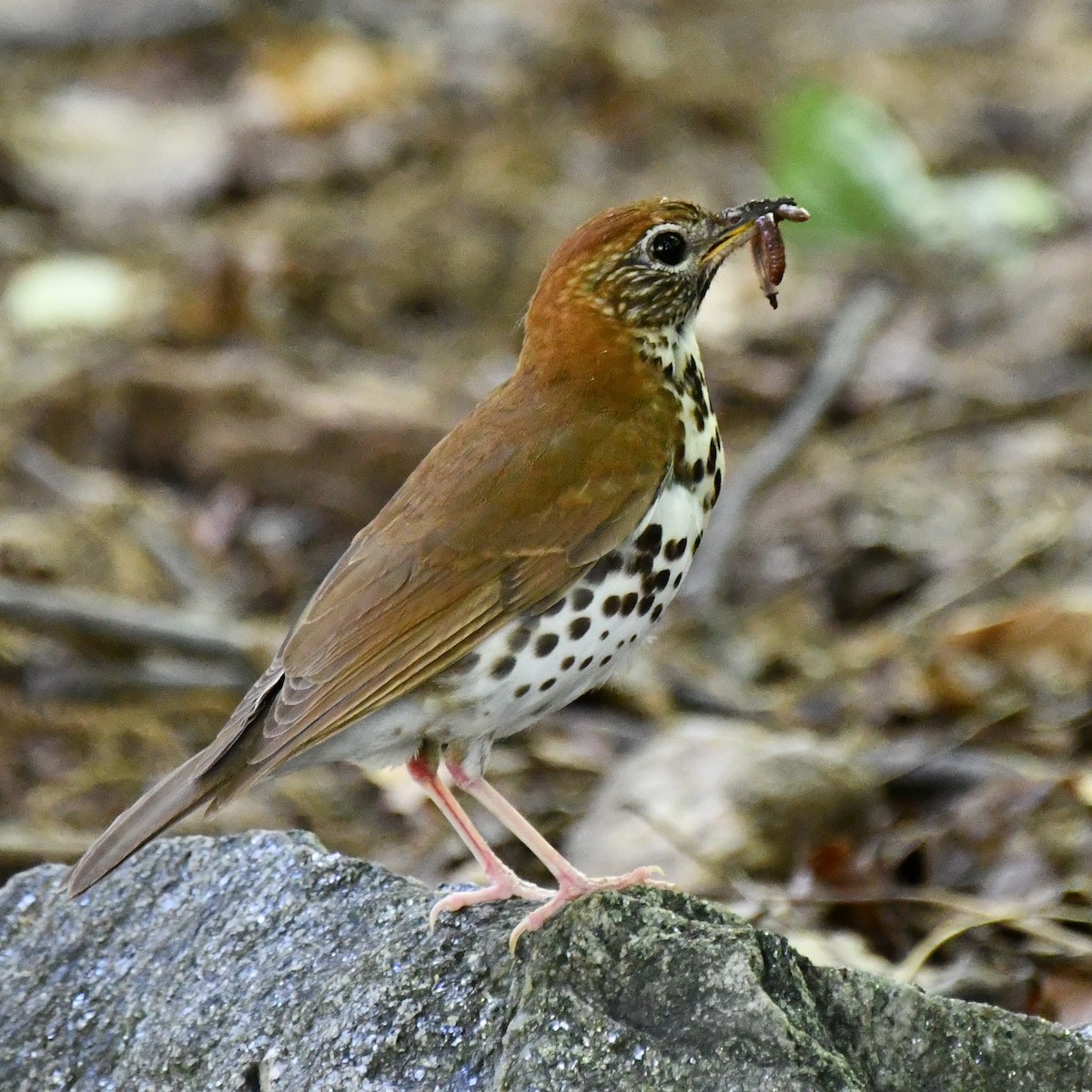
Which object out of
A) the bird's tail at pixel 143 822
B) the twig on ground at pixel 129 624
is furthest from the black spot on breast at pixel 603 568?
the twig on ground at pixel 129 624

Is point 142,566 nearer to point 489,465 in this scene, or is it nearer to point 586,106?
point 489,465

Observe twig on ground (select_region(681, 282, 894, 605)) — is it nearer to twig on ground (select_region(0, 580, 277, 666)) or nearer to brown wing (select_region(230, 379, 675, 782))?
twig on ground (select_region(0, 580, 277, 666))

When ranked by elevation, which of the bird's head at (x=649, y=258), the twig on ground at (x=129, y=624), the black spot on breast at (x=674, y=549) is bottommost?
the twig on ground at (x=129, y=624)

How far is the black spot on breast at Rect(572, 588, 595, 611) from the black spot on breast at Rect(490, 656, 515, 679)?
16 cm

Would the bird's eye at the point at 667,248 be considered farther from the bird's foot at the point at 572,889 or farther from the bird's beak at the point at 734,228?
the bird's foot at the point at 572,889

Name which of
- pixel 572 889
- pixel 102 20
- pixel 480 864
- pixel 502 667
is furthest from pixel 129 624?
pixel 102 20

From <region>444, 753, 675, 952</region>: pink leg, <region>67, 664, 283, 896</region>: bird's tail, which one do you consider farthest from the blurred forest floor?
<region>67, 664, 283, 896</region>: bird's tail

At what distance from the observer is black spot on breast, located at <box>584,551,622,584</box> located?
149 inches

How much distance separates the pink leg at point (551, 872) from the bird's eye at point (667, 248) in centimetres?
109

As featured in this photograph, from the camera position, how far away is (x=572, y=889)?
3436 millimetres

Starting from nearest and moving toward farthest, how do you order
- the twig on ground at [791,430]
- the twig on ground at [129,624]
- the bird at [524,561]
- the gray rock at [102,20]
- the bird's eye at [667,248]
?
the bird at [524,561] < the bird's eye at [667,248] < the twig on ground at [129,624] < the twig on ground at [791,430] < the gray rock at [102,20]

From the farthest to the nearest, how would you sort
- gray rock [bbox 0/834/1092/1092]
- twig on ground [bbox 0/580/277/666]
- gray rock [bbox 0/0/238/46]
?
gray rock [bbox 0/0/238/46], twig on ground [bbox 0/580/277/666], gray rock [bbox 0/834/1092/1092]

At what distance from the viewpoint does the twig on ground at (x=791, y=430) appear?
6.74m

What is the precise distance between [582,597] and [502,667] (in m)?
0.20
